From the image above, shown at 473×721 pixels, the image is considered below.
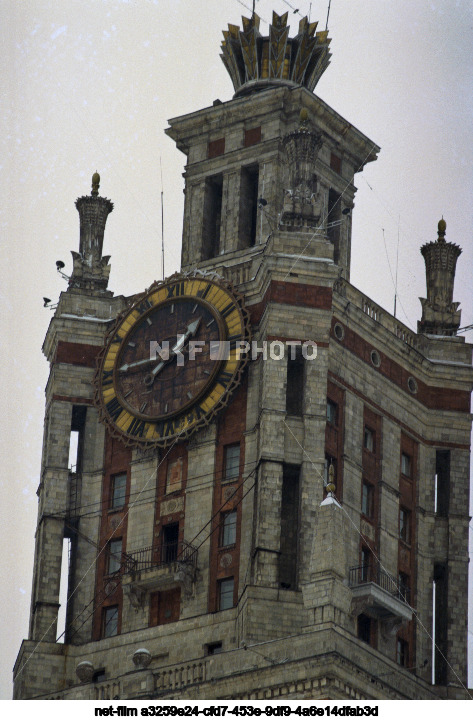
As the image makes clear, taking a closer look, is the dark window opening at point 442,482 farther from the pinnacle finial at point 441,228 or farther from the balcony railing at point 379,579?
the pinnacle finial at point 441,228

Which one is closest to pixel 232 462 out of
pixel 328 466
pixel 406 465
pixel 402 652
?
pixel 328 466

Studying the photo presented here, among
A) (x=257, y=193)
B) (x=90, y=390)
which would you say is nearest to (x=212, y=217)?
(x=257, y=193)

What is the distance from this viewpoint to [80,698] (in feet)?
310

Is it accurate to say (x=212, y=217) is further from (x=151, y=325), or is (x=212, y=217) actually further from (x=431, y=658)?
(x=431, y=658)

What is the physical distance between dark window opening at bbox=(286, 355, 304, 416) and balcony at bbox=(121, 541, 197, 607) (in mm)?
6622

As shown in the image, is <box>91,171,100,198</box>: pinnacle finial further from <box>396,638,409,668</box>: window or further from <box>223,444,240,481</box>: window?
<box>396,638,409,668</box>: window

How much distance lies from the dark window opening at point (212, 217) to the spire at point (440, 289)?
883 cm

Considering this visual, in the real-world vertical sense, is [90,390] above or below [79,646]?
above

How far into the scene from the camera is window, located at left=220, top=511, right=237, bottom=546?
100750mm

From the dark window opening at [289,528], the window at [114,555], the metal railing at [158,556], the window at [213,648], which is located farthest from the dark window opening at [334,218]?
the window at [213,648]

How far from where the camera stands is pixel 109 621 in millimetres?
102875

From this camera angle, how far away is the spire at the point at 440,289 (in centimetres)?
11225

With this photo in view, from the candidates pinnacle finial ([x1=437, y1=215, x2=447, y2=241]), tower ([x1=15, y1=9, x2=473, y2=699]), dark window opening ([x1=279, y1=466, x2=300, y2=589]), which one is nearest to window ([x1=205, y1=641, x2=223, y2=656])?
tower ([x1=15, y1=9, x2=473, y2=699])

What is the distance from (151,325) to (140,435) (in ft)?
16.0
